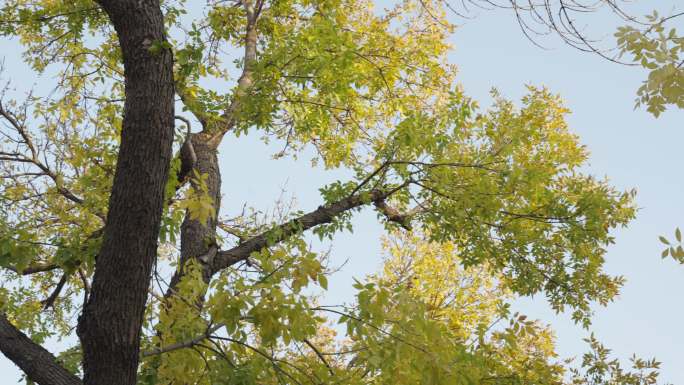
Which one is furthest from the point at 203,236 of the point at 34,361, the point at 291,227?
the point at 34,361

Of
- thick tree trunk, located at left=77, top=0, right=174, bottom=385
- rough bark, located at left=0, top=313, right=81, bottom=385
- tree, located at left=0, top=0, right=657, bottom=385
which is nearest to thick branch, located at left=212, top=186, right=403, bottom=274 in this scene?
tree, located at left=0, top=0, right=657, bottom=385

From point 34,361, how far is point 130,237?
1.38 meters

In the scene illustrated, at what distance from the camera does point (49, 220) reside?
10711 millimetres

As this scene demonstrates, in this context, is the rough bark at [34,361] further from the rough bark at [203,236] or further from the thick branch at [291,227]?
the thick branch at [291,227]

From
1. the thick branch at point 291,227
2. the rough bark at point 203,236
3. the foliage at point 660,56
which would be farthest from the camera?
the thick branch at point 291,227

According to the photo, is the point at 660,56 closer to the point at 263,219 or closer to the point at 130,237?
the point at 130,237

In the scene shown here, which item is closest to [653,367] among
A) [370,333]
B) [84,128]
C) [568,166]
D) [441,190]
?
[441,190]

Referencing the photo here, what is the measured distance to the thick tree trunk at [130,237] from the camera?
4.96 metres

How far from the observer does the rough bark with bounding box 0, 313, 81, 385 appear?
542 cm

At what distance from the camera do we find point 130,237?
4.95 meters

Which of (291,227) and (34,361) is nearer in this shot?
(34,361)

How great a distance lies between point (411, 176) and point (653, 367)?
3.63 m

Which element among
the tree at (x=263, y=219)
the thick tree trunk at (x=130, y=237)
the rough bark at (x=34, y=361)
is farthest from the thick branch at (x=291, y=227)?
the thick tree trunk at (x=130, y=237)

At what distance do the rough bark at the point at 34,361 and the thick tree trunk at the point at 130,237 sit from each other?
0.50m
